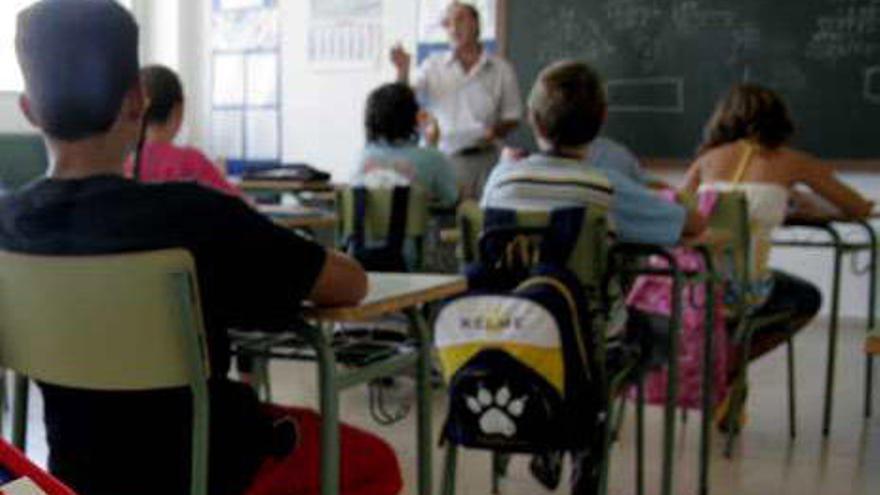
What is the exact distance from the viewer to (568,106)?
7.60 feet

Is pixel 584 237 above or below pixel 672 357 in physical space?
above

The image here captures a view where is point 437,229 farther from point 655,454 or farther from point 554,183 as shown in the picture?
point 554,183

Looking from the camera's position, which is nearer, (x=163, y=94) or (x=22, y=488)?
(x=22, y=488)

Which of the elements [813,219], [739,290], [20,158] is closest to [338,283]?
[739,290]

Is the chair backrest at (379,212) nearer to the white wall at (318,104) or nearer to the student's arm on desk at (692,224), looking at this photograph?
the student's arm on desk at (692,224)

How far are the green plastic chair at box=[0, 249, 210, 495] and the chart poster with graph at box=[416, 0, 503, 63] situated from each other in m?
5.00

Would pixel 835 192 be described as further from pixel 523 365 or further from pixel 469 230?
pixel 523 365

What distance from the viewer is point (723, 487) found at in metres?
2.90

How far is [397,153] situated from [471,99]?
1.57 m

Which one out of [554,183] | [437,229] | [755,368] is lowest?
[755,368]

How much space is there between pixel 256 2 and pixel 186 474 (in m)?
5.95

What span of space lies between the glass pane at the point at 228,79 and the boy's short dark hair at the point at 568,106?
504 centimetres

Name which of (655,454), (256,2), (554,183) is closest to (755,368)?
(655,454)

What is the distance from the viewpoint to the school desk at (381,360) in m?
1.52
